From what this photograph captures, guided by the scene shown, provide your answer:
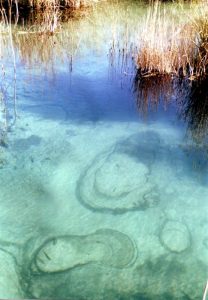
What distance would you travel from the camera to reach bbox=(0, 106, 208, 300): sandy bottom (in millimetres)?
1972

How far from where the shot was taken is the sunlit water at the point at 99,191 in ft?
6.54

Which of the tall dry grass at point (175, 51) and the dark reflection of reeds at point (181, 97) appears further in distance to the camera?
the tall dry grass at point (175, 51)

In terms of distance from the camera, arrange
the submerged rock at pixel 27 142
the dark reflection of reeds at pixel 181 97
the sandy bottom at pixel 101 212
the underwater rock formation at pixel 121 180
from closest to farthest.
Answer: the sandy bottom at pixel 101 212 < the underwater rock formation at pixel 121 180 < the submerged rock at pixel 27 142 < the dark reflection of reeds at pixel 181 97

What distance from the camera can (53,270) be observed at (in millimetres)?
2018

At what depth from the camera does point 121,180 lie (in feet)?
8.75

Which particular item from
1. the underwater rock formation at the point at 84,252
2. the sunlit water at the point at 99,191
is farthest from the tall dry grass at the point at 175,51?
the underwater rock formation at the point at 84,252

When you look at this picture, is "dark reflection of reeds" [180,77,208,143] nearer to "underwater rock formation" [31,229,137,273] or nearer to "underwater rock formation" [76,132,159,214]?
"underwater rock formation" [76,132,159,214]

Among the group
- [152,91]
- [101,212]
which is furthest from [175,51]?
[101,212]

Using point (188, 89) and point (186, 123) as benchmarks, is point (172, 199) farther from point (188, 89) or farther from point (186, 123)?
point (188, 89)

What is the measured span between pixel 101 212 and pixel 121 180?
352 mm

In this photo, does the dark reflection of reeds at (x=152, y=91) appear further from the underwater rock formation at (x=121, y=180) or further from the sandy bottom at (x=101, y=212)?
the underwater rock formation at (x=121, y=180)

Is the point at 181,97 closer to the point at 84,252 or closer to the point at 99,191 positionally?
the point at 99,191

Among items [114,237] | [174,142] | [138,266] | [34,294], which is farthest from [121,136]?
[34,294]

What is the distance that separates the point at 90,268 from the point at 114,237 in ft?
0.83
